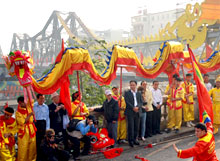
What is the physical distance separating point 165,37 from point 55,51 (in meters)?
32.8

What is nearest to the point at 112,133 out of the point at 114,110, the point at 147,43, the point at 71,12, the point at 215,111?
the point at 114,110

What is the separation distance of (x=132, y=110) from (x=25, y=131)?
2.43 meters

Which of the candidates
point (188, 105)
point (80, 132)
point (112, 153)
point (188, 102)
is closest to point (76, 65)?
point (80, 132)

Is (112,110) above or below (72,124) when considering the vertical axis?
above

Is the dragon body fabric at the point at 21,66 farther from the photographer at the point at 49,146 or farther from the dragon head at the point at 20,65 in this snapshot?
the photographer at the point at 49,146

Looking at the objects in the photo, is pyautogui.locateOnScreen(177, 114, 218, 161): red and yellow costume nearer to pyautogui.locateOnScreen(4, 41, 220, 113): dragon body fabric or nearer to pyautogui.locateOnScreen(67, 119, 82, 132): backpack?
pyautogui.locateOnScreen(67, 119, 82, 132): backpack

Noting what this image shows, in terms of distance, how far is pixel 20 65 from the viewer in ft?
14.6

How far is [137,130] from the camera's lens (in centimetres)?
623

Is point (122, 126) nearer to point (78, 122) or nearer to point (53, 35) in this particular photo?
point (78, 122)

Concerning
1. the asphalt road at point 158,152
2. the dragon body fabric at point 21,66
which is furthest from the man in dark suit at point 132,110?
the dragon body fabric at point 21,66

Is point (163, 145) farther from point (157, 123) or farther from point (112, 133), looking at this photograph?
point (112, 133)

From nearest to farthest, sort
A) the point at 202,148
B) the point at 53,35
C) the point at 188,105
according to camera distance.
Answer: the point at 202,148 < the point at 188,105 < the point at 53,35

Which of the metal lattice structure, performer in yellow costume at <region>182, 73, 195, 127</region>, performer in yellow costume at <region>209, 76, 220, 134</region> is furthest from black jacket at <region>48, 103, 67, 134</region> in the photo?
the metal lattice structure

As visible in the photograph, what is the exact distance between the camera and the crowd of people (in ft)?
15.0
